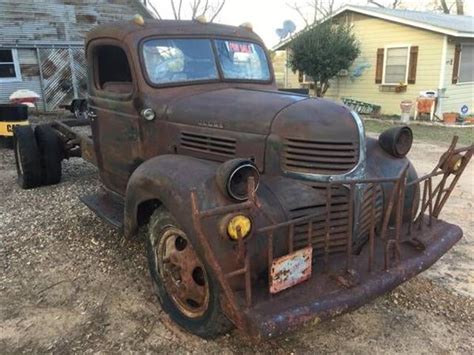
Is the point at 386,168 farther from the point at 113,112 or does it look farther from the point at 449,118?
the point at 449,118

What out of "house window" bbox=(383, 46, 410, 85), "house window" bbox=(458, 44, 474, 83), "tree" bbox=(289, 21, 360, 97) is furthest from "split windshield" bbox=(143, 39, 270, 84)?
"house window" bbox=(458, 44, 474, 83)

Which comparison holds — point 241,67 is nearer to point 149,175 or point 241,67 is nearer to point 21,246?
point 149,175

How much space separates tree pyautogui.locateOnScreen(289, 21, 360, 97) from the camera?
49.1 feet

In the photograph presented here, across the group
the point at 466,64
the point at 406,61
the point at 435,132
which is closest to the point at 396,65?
the point at 406,61

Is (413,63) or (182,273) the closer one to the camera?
(182,273)

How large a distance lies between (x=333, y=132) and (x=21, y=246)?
3120 millimetres

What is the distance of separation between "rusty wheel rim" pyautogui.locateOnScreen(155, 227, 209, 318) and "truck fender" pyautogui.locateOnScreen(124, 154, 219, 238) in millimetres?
208

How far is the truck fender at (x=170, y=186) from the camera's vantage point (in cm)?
251

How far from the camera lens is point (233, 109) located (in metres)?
3.12

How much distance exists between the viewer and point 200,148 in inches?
128

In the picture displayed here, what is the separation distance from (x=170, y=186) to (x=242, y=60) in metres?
1.84

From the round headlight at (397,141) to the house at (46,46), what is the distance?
1442 centimetres

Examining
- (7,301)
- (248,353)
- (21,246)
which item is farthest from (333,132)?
(21,246)

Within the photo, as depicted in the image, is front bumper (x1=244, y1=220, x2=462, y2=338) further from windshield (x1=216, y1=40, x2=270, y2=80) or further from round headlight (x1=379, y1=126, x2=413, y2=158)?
windshield (x1=216, y1=40, x2=270, y2=80)
